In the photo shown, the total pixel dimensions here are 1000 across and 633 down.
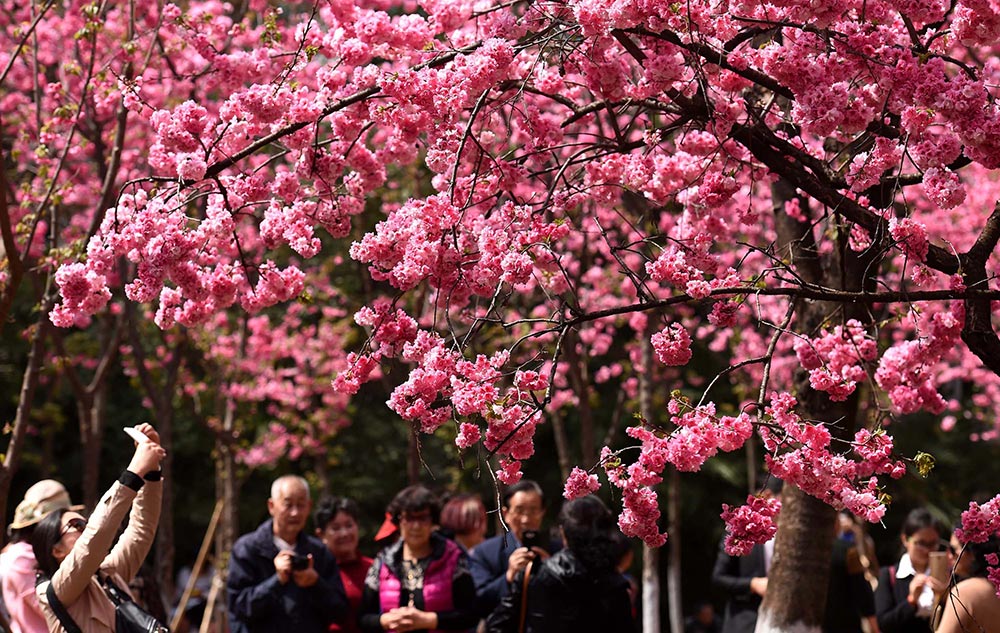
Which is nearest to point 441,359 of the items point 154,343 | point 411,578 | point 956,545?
point 411,578

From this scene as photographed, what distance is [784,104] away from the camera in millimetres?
5984

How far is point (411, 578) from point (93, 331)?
35.8 ft

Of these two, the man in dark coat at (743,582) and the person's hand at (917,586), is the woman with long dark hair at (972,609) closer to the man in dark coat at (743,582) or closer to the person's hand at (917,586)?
the person's hand at (917,586)

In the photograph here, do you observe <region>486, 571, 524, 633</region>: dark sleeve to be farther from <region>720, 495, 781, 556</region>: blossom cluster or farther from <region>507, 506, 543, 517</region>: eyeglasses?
<region>720, 495, 781, 556</region>: blossom cluster

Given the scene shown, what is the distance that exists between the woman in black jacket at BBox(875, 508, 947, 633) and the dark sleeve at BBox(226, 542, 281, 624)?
3050 millimetres

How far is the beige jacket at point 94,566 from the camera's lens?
4266mm

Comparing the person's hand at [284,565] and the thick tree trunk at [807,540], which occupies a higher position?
the thick tree trunk at [807,540]

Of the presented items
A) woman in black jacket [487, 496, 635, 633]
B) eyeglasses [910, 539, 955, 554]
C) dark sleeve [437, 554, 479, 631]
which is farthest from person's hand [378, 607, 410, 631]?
eyeglasses [910, 539, 955, 554]

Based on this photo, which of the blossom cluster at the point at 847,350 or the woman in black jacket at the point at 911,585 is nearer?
the blossom cluster at the point at 847,350

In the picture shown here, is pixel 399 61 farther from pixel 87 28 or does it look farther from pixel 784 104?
pixel 784 104

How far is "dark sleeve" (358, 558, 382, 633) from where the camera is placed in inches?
228

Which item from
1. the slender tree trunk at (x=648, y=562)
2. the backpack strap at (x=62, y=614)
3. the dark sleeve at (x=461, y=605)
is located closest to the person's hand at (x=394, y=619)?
the dark sleeve at (x=461, y=605)

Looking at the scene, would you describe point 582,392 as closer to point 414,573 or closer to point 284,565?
point 414,573

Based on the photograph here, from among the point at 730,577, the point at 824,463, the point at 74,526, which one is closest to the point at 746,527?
the point at 824,463
